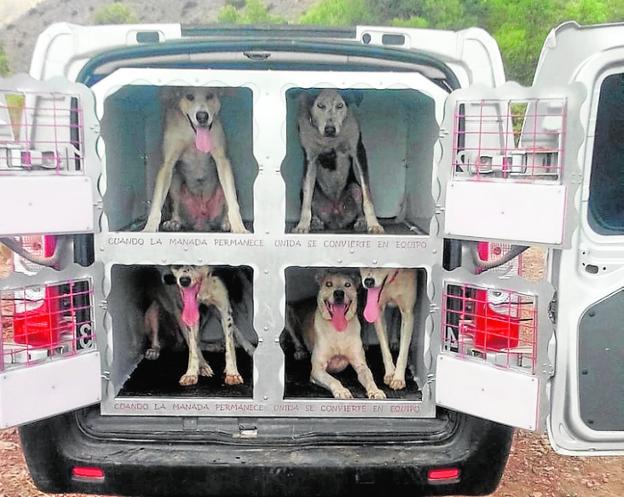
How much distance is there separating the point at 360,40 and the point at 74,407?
2080 millimetres

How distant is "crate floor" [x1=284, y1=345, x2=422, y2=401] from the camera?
3561 mm

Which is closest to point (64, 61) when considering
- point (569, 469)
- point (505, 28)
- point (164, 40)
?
point (164, 40)

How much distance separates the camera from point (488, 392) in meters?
2.95

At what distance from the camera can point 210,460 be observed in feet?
9.96

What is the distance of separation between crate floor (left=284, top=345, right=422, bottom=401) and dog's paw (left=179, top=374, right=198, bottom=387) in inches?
19.2

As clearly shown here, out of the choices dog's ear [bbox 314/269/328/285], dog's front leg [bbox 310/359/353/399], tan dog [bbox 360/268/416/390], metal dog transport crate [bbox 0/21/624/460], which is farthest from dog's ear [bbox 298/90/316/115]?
dog's front leg [bbox 310/359/353/399]

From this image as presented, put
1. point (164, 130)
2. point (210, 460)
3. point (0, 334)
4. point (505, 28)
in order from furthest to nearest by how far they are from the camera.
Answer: point (505, 28) < point (164, 130) < point (210, 460) < point (0, 334)

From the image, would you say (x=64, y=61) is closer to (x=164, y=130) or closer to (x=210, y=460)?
(x=164, y=130)

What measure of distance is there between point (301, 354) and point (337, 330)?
1.43 ft

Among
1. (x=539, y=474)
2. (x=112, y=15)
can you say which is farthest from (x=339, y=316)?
(x=112, y=15)

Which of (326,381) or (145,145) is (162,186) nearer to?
(145,145)

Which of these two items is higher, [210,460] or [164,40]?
[164,40]

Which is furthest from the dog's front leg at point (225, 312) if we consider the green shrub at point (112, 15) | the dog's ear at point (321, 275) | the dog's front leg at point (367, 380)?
the green shrub at point (112, 15)

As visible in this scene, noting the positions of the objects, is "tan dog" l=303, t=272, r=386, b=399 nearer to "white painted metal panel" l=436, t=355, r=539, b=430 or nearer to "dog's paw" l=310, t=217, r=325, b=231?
"dog's paw" l=310, t=217, r=325, b=231
